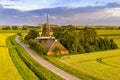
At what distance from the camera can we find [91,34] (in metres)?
66.9

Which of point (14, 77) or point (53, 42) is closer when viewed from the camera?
point (14, 77)

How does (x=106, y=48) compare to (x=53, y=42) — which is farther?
(x=106, y=48)

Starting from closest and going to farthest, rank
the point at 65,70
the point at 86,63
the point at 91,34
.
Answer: the point at 65,70 → the point at 86,63 → the point at 91,34

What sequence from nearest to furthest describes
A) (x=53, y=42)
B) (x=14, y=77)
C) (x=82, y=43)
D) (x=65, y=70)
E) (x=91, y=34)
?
(x=14, y=77)
(x=65, y=70)
(x=53, y=42)
(x=82, y=43)
(x=91, y=34)

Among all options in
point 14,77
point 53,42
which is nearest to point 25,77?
point 14,77

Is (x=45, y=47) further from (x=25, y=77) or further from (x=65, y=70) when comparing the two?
(x=25, y=77)

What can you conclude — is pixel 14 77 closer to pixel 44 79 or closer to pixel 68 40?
pixel 44 79

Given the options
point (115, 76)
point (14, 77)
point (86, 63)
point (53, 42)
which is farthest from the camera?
point (53, 42)

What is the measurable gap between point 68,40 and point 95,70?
79.5 ft

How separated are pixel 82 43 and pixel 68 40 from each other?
11.6ft

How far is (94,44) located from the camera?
64.6 m

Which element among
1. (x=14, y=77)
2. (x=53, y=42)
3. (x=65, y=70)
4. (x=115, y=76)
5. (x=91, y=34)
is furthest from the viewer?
(x=91, y=34)

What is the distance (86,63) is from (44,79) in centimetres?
1481

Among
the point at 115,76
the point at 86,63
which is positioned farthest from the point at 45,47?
the point at 115,76
